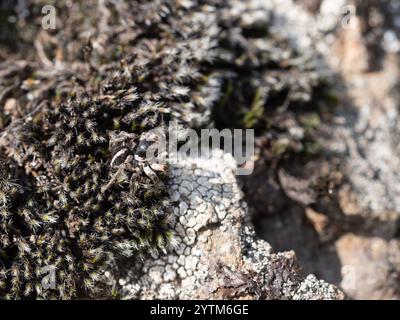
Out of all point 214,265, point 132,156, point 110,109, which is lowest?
point 214,265

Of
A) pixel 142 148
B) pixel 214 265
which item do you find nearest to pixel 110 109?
pixel 142 148

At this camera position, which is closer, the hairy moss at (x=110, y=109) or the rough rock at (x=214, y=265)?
the hairy moss at (x=110, y=109)

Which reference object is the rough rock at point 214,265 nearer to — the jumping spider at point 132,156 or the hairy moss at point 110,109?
the hairy moss at point 110,109

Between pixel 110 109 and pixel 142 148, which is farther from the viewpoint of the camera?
pixel 110 109

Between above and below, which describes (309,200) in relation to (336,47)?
below

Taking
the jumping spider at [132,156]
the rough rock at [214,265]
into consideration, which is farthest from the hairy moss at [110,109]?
the rough rock at [214,265]

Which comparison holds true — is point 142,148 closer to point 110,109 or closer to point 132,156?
point 132,156

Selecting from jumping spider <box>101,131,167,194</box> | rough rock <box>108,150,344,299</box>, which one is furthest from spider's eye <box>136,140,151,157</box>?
rough rock <box>108,150,344,299</box>

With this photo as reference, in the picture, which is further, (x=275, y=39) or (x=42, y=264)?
(x=275, y=39)
